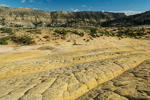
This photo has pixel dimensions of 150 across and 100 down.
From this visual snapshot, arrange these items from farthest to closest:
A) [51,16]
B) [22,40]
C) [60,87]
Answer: [51,16]
[22,40]
[60,87]

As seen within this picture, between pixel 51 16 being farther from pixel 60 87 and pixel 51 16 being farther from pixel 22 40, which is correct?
pixel 60 87

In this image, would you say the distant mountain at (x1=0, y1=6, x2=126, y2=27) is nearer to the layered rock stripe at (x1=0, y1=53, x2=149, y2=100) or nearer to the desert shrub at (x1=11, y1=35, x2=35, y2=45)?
the desert shrub at (x1=11, y1=35, x2=35, y2=45)

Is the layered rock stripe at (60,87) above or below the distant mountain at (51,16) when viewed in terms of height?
below

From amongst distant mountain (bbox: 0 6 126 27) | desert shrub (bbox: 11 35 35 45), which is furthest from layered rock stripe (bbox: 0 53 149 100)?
distant mountain (bbox: 0 6 126 27)

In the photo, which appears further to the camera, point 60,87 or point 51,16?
point 51,16

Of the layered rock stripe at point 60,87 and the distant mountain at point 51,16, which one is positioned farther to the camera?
the distant mountain at point 51,16

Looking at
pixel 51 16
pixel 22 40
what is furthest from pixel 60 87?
pixel 51 16

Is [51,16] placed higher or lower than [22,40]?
higher

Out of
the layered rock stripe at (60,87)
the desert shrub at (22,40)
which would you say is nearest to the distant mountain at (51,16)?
the desert shrub at (22,40)

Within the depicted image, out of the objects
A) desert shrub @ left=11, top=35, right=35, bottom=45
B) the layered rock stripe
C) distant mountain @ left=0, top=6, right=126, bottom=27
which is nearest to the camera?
the layered rock stripe

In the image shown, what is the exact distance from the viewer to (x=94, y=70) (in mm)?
5336

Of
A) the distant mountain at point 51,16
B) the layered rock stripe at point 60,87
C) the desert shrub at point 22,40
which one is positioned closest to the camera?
the layered rock stripe at point 60,87

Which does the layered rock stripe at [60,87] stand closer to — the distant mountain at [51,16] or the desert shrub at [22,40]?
the desert shrub at [22,40]

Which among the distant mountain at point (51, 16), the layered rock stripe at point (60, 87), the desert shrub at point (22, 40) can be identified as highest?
the distant mountain at point (51, 16)
